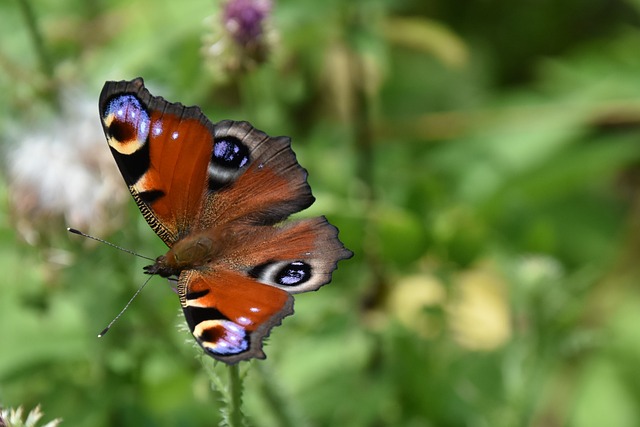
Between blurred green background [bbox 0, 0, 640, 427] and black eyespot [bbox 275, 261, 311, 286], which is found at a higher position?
blurred green background [bbox 0, 0, 640, 427]

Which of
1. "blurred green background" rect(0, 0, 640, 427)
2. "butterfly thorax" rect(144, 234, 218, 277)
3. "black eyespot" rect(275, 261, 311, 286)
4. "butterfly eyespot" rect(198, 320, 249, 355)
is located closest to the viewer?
"butterfly eyespot" rect(198, 320, 249, 355)

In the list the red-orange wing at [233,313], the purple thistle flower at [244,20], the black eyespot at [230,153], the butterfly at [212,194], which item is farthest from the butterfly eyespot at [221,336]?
the purple thistle flower at [244,20]

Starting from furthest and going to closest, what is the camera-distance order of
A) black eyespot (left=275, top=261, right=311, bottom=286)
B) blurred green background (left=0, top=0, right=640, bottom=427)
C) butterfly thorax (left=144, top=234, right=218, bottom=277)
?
blurred green background (left=0, top=0, right=640, bottom=427)
butterfly thorax (left=144, top=234, right=218, bottom=277)
black eyespot (left=275, top=261, right=311, bottom=286)

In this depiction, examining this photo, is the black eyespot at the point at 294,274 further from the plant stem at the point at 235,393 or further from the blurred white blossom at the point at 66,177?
the blurred white blossom at the point at 66,177

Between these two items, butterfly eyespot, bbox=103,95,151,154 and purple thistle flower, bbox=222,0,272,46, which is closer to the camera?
butterfly eyespot, bbox=103,95,151,154

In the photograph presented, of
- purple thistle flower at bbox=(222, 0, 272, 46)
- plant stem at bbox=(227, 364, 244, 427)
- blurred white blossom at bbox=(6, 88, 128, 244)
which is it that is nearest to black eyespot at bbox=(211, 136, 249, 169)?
plant stem at bbox=(227, 364, 244, 427)

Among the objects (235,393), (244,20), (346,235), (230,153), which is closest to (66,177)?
(244,20)

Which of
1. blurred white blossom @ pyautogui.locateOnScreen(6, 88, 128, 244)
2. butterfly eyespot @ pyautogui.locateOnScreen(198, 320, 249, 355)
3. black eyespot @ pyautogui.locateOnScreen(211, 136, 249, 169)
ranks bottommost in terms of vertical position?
butterfly eyespot @ pyautogui.locateOnScreen(198, 320, 249, 355)

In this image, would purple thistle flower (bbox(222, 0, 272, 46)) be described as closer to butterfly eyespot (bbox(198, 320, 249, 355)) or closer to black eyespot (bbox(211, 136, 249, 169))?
black eyespot (bbox(211, 136, 249, 169))
